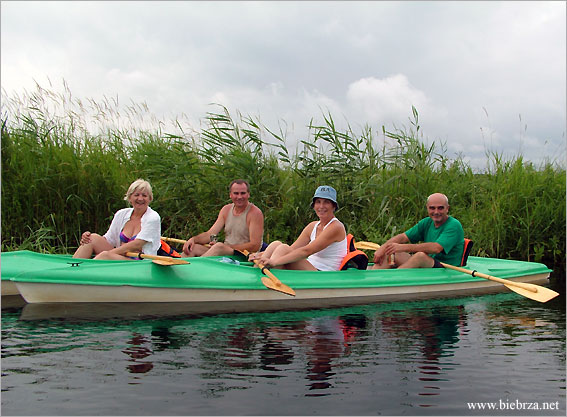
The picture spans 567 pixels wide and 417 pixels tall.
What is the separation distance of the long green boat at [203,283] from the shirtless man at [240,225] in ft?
0.63

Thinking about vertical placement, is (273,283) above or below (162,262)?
below

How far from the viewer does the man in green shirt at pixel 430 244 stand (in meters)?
5.96

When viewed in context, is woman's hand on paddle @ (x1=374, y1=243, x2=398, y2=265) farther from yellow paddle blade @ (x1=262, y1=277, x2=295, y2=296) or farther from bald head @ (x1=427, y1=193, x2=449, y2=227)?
yellow paddle blade @ (x1=262, y1=277, x2=295, y2=296)

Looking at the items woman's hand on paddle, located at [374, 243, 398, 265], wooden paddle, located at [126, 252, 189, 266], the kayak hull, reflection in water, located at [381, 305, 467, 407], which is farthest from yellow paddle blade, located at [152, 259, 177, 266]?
woman's hand on paddle, located at [374, 243, 398, 265]

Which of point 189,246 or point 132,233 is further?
point 189,246

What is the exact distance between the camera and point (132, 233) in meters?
5.69

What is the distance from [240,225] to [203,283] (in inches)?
36.2

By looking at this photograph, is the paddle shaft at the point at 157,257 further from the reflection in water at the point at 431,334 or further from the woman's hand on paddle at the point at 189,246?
the reflection in water at the point at 431,334

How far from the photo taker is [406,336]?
4.43m

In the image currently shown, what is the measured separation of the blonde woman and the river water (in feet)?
2.35

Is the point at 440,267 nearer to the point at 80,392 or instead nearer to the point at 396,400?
the point at 396,400

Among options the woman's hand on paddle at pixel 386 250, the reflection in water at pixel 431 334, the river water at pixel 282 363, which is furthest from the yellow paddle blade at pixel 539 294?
the woman's hand on paddle at pixel 386 250

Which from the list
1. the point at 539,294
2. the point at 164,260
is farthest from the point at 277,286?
the point at 539,294

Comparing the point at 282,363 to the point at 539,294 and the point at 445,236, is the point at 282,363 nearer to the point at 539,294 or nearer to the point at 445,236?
the point at 445,236
